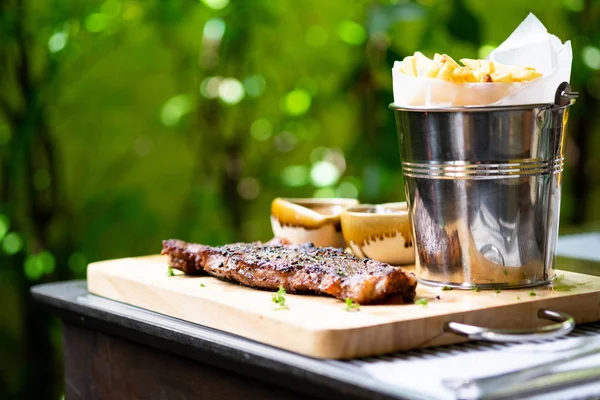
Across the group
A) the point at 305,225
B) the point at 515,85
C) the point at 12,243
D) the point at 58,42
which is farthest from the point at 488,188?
the point at 12,243

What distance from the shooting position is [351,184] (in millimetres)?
3160

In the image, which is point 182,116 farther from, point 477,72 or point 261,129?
point 477,72

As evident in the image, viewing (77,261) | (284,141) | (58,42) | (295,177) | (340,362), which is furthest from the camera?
(284,141)

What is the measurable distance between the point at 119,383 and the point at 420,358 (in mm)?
532

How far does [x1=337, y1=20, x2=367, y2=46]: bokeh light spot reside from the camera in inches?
116

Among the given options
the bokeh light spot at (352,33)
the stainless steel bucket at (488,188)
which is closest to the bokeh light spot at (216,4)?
the bokeh light spot at (352,33)

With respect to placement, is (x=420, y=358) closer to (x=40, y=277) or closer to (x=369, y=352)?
(x=369, y=352)

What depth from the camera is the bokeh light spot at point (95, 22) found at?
8.58 ft

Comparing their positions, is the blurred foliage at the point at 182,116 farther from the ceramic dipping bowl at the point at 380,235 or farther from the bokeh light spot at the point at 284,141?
the ceramic dipping bowl at the point at 380,235

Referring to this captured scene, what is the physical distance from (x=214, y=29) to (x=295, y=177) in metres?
0.60

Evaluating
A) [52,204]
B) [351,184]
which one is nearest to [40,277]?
Answer: [52,204]

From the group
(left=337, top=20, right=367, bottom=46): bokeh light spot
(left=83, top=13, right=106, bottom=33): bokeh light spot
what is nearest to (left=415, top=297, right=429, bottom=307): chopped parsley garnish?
(left=83, top=13, right=106, bottom=33): bokeh light spot

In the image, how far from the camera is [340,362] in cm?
94

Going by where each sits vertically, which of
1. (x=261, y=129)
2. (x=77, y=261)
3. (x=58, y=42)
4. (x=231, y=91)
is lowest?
(x=77, y=261)
